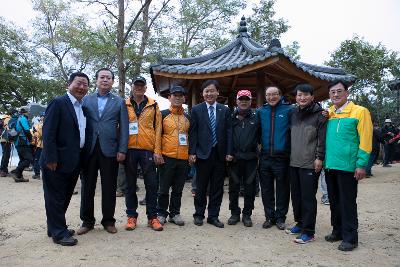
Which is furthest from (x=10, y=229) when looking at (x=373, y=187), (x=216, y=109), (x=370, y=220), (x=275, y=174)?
(x=373, y=187)

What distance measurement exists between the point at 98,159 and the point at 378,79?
1902 centimetres

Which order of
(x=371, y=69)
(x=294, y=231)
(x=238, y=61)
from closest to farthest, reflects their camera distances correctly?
(x=294, y=231), (x=238, y=61), (x=371, y=69)

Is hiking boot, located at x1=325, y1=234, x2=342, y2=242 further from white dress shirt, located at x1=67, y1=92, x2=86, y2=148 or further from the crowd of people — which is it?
white dress shirt, located at x1=67, y1=92, x2=86, y2=148

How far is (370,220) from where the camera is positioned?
5.16 meters

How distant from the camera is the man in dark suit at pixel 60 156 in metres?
3.70

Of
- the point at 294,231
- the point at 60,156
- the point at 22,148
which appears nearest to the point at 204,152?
the point at 294,231

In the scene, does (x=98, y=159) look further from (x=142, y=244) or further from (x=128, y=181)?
(x=142, y=244)

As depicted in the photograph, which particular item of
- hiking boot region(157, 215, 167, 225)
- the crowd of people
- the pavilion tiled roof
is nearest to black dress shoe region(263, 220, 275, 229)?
the crowd of people

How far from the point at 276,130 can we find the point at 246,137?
42 centimetres

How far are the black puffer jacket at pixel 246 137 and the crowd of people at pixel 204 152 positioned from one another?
0.05 ft

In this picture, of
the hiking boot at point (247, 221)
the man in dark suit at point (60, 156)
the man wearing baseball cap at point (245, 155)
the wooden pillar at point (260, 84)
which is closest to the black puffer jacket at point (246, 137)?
the man wearing baseball cap at point (245, 155)

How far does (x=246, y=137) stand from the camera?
4.62 metres

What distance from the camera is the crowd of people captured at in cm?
372

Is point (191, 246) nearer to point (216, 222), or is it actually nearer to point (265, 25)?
point (216, 222)
